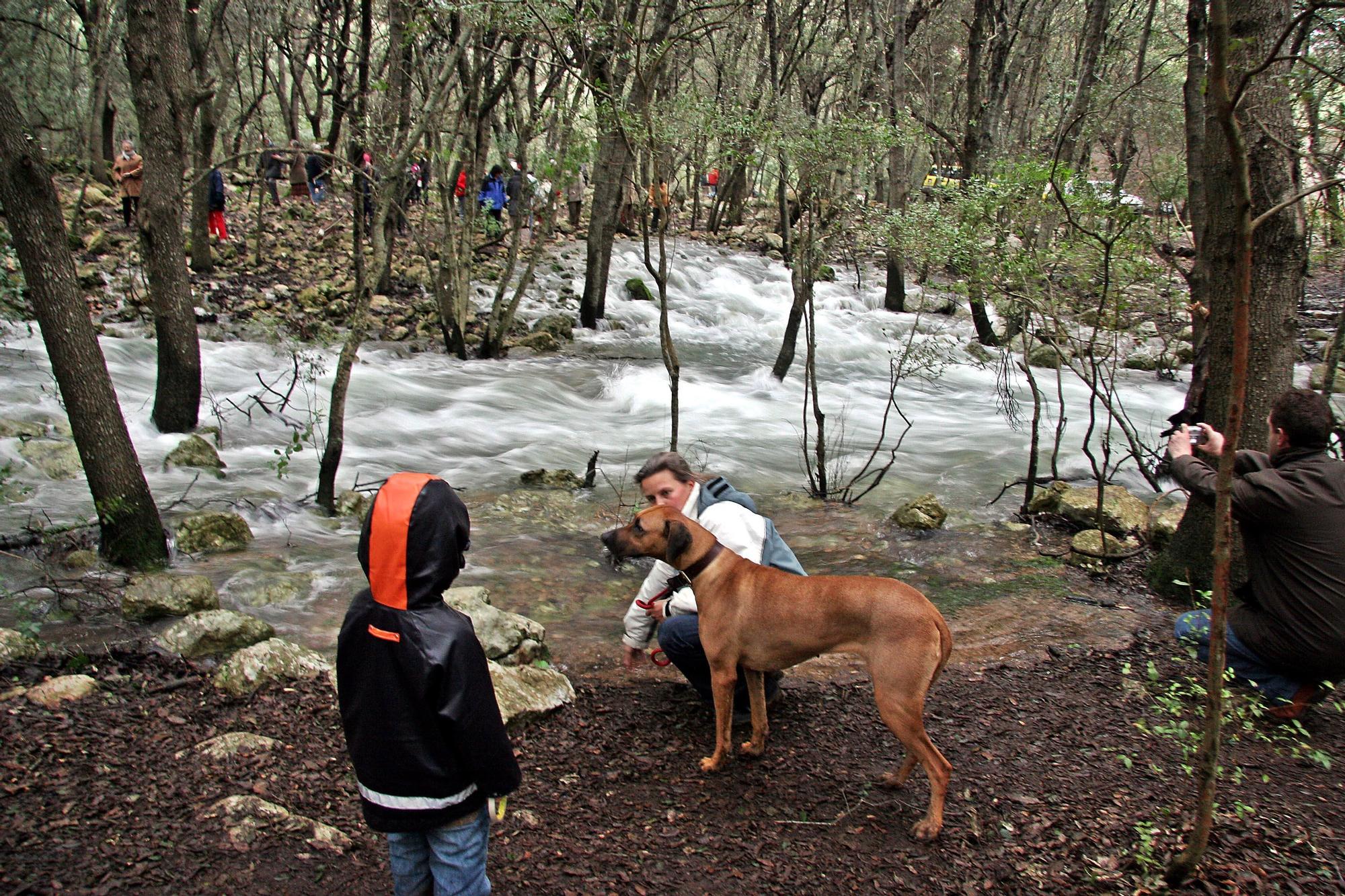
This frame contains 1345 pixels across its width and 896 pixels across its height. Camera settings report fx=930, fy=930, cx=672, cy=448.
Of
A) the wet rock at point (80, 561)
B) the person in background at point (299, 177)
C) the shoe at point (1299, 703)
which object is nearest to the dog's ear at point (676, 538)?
the shoe at point (1299, 703)

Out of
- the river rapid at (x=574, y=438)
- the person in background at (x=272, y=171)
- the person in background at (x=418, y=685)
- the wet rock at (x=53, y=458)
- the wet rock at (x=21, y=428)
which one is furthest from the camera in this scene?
the person in background at (x=272, y=171)

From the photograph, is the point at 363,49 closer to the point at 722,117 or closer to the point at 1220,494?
the point at 722,117

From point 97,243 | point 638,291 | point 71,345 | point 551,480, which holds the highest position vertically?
point 97,243

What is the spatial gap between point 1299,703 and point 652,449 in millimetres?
9069

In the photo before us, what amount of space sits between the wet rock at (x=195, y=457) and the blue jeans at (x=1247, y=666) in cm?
897

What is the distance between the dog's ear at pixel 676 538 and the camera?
3906mm

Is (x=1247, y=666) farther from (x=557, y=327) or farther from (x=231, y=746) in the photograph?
(x=557, y=327)

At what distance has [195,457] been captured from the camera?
9812 millimetres

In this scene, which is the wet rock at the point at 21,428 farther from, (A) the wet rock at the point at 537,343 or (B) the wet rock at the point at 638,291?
(B) the wet rock at the point at 638,291

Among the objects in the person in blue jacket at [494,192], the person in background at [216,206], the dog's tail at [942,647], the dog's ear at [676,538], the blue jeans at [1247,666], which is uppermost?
the person in blue jacket at [494,192]

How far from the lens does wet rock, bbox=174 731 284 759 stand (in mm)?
3947

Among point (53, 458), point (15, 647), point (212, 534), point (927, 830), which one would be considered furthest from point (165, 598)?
point (927, 830)

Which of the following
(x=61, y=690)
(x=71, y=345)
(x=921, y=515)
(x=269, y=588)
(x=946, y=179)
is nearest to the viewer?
(x=61, y=690)

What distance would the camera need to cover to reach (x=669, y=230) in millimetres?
28078
